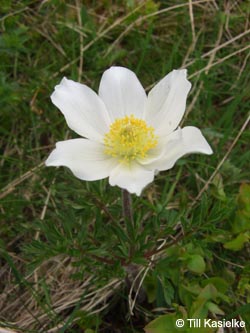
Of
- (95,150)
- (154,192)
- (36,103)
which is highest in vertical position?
(95,150)

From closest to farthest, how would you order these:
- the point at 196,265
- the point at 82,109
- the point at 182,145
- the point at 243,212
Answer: the point at 182,145 → the point at 82,109 → the point at 196,265 → the point at 243,212

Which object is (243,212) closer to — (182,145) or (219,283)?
(219,283)

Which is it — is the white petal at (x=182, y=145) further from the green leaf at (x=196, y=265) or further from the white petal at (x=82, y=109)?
the green leaf at (x=196, y=265)

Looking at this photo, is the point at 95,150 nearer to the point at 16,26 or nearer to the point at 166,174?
the point at 166,174

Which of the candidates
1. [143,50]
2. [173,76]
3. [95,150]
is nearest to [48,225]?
[95,150]

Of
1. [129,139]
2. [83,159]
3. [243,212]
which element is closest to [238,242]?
[243,212]

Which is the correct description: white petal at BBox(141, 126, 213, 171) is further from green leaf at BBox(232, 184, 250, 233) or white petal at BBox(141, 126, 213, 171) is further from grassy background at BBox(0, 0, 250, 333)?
green leaf at BBox(232, 184, 250, 233)
